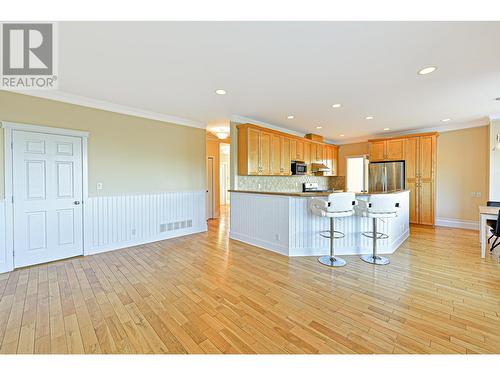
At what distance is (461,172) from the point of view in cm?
564

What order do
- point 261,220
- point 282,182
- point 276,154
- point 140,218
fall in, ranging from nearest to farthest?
1. point 261,220
2. point 140,218
3. point 276,154
4. point 282,182

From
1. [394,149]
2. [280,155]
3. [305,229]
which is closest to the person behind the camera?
[305,229]

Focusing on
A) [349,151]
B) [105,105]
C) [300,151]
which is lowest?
[300,151]

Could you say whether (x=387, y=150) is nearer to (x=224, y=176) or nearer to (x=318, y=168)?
(x=318, y=168)

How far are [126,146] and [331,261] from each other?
4207 mm

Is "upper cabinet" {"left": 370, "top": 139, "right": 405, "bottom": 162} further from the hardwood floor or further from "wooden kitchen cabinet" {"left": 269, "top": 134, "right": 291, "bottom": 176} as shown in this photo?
the hardwood floor

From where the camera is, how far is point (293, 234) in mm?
3658

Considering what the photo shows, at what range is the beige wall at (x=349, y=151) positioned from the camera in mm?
7523

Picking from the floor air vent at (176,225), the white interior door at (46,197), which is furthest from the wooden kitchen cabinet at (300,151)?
the white interior door at (46,197)

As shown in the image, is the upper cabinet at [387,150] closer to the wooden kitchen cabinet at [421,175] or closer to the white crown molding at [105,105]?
the wooden kitchen cabinet at [421,175]

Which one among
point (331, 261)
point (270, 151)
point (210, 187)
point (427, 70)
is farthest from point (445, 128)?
point (210, 187)

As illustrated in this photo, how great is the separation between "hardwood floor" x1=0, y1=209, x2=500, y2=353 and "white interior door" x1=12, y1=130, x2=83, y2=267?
0.29 metres

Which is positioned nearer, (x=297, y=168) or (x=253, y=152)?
(x=253, y=152)
